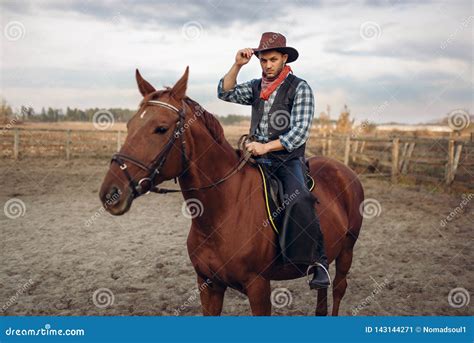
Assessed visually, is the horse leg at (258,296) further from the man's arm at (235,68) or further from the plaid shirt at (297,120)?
the man's arm at (235,68)

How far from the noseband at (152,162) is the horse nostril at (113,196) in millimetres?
90

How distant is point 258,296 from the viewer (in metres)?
3.06

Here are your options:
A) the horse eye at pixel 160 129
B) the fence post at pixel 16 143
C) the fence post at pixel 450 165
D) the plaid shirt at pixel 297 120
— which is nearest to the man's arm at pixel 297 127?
the plaid shirt at pixel 297 120

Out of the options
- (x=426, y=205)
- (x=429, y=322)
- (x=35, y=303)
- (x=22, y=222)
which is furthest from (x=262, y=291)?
(x=426, y=205)

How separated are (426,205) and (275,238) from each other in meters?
8.78

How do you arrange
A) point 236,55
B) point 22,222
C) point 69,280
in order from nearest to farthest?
1. point 236,55
2. point 69,280
3. point 22,222

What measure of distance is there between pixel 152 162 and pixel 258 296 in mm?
1337

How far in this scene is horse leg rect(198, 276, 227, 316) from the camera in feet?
10.6

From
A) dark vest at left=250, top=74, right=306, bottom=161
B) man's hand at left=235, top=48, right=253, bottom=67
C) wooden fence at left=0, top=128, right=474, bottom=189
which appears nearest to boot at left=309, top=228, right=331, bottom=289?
dark vest at left=250, top=74, right=306, bottom=161

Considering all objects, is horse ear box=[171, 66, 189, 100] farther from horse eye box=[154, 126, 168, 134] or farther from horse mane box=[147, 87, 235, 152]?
horse eye box=[154, 126, 168, 134]

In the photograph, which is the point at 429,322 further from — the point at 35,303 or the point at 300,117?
the point at 35,303

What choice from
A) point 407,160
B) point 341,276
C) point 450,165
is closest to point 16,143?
point 407,160

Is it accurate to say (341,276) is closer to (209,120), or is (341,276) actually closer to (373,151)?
(209,120)

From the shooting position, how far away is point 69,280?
5422 mm
